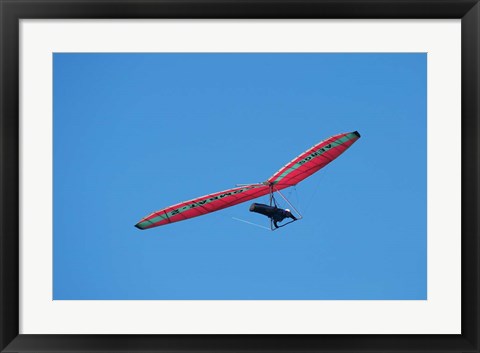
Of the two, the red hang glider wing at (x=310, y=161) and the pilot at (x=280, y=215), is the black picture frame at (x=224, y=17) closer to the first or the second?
the red hang glider wing at (x=310, y=161)

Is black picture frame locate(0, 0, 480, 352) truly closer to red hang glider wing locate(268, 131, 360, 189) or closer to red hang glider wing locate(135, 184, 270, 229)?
red hang glider wing locate(268, 131, 360, 189)

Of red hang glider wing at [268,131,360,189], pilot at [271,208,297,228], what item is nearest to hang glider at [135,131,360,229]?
red hang glider wing at [268,131,360,189]

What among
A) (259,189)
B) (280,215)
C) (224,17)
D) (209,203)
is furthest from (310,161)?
(224,17)

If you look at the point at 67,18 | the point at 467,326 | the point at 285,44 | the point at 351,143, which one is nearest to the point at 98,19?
the point at 67,18

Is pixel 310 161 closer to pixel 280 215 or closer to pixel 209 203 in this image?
pixel 280 215

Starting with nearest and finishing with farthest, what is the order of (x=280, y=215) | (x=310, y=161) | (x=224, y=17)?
(x=224, y=17)
(x=310, y=161)
(x=280, y=215)

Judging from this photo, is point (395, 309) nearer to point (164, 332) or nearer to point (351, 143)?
point (164, 332)
